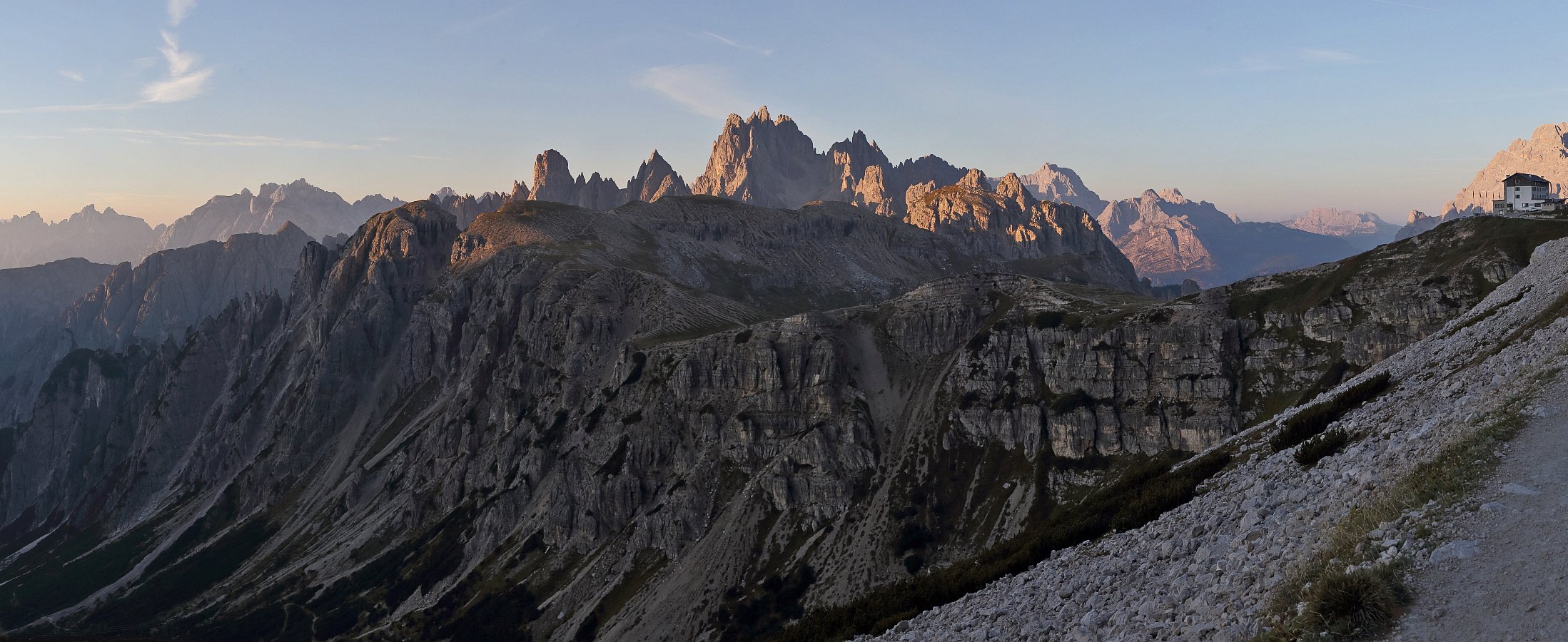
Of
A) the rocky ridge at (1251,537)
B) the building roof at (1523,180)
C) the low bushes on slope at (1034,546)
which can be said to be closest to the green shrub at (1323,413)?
the rocky ridge at (1251,537)

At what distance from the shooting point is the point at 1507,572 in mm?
22219

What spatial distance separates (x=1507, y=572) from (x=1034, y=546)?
3027 cm

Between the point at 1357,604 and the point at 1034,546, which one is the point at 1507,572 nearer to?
the point at 1357,604

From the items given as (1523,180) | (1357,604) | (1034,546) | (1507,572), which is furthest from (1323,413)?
(1523,180)

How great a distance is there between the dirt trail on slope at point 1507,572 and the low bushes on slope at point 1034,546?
21146 mm

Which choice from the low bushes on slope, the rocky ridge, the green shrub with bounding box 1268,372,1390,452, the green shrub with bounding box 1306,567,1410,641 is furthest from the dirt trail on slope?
the green shrub with bounding box 1268,372,1390,452

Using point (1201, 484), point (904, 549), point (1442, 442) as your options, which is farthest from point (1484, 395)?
point (904, 549)

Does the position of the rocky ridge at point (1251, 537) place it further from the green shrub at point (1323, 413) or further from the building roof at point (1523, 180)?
the building roof at point (1523, 180)

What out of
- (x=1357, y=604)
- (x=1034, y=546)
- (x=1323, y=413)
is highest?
(x=1357, y=604)

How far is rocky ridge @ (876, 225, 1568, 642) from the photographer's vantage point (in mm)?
27047

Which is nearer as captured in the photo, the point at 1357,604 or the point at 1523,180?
the point at 1357,604

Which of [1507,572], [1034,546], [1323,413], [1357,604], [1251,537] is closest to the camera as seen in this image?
[1507,572]

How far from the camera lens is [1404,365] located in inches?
2601

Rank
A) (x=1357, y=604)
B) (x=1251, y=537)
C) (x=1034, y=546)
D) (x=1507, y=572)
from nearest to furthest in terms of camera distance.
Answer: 1. (x=1507, y=572)
2. (x=1357, y=604)
3. (x=1251, y=537)
4. (x=1034, y=546)
